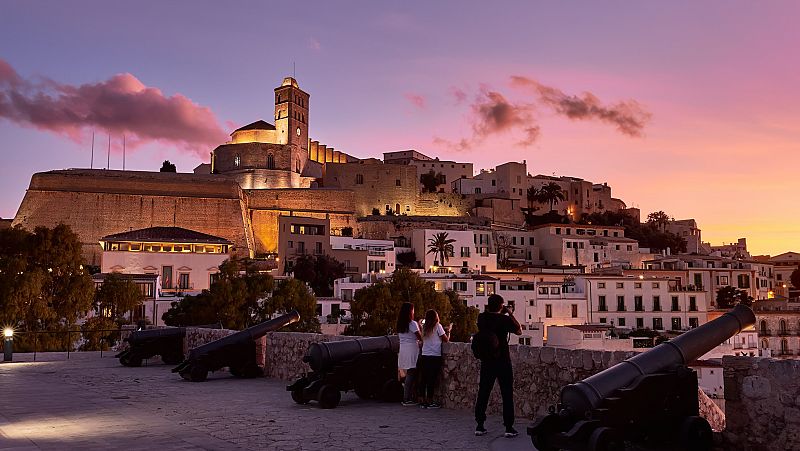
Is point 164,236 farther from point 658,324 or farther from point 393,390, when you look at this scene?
point 393,390

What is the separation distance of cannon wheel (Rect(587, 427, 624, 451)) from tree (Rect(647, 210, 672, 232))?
4110 inches

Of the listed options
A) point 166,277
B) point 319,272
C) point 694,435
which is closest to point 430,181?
point 319,272

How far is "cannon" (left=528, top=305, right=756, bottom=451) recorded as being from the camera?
16.3 ft

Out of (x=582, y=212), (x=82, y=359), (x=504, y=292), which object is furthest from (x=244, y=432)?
(x=582, y=212)

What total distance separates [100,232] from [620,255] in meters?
53.8

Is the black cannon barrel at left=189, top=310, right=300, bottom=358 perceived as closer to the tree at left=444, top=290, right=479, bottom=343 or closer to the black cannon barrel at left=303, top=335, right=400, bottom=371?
the black cannon barrel at left=303, top=335, right=400, bottom=371

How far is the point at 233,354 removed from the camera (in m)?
12.5

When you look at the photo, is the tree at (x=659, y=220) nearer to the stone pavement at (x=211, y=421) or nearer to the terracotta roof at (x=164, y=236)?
the terracotta roof at (x=164, y=236)

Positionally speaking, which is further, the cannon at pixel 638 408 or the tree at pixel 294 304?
the tree at pixel 294 304

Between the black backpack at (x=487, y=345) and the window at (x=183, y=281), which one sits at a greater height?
the window at (x=183, y=281)

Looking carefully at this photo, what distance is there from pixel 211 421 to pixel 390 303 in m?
30.2

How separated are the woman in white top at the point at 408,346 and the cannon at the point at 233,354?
3675mm

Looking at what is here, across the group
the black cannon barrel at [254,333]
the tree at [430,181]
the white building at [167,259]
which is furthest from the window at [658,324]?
the tree at [430,181]

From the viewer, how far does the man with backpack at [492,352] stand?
6.88 metres
